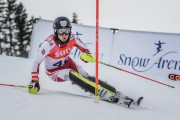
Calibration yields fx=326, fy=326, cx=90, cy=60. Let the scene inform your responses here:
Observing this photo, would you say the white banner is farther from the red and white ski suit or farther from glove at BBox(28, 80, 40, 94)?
glove at BBox(28, 80, 40, 94)

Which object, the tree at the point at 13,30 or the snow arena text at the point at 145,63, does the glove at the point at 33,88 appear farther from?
the tree at the point at 13,30

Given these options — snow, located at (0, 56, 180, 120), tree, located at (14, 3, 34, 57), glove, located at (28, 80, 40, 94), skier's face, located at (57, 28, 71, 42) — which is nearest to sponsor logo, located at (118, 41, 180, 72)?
snow, located at (0, 56, 180, 120)

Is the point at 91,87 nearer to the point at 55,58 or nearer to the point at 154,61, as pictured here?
the point at 55,58

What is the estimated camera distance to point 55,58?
6090 millimetres

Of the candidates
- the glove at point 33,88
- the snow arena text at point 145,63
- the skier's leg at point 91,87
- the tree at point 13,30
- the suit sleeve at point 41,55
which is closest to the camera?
the skier's leg at point 91,87

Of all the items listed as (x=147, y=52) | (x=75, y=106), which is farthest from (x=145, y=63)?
(x=75, y=106)

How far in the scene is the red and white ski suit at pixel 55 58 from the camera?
5824 mm

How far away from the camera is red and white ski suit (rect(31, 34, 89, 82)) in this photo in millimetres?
5824

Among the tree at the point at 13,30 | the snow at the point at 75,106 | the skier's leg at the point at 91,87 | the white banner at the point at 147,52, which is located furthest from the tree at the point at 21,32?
the skier's leg at the point at 91,87

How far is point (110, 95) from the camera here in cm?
542

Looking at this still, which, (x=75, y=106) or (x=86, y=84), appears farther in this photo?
(x=86, y=84)

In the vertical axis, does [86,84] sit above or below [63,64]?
below

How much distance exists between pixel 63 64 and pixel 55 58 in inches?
8.9

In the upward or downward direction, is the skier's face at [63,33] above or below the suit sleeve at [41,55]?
above
